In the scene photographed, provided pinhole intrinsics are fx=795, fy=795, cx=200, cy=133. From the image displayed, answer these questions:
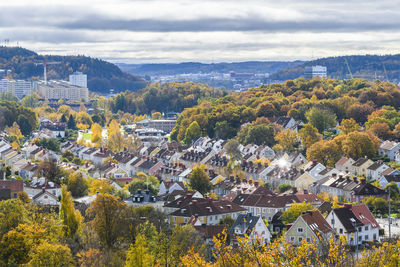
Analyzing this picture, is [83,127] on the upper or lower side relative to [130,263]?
lower

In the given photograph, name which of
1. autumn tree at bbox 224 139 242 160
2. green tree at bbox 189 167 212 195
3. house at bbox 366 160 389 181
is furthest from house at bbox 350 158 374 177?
autumn tree at bbox 224 139 242 160

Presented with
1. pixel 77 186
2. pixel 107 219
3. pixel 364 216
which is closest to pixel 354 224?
pixel 364 216

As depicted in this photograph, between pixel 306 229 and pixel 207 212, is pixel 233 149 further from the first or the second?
pixel 306 229

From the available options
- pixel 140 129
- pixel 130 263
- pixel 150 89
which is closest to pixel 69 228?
pixel 130 263

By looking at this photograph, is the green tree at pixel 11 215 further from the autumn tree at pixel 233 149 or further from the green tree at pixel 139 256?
the autumn tree at pixel 233 149

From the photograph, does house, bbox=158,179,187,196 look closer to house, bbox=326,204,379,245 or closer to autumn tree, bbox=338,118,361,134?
house, bbox=326,204,379,245

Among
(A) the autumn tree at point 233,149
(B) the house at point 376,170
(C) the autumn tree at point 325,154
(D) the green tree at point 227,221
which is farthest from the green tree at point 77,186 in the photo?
(B) the house at point 376,170

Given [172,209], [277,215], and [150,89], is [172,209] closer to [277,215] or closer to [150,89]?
[277,215]
